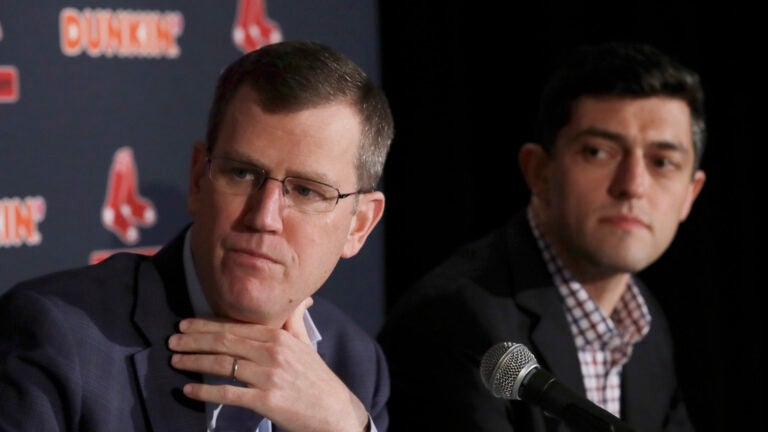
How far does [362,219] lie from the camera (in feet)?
7.93

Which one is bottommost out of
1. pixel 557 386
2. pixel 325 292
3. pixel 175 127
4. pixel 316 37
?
pixel 325 292

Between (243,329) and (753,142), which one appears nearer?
(243,329)

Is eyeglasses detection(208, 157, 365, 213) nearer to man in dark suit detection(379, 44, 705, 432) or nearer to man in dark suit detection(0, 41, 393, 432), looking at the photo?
man in dark suit detection(0, 41, 393, 432)

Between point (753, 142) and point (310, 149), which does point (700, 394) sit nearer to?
point (753, 142)

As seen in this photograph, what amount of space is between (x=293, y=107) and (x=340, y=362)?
63cm

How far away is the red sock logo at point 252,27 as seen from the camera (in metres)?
3.25

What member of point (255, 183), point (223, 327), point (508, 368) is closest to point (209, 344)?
point (223, 327)

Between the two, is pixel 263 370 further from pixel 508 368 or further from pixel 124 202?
pixel 124 202

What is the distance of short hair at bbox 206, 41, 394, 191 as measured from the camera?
223 centimetres

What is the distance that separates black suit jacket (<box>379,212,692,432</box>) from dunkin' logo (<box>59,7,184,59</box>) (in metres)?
0.91

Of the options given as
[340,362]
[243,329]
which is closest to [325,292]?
[340,362]

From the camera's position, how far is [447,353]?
290 centimetres

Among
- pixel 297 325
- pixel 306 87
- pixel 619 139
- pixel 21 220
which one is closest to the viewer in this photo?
pixel 306 87

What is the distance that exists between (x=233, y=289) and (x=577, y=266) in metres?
1.27
